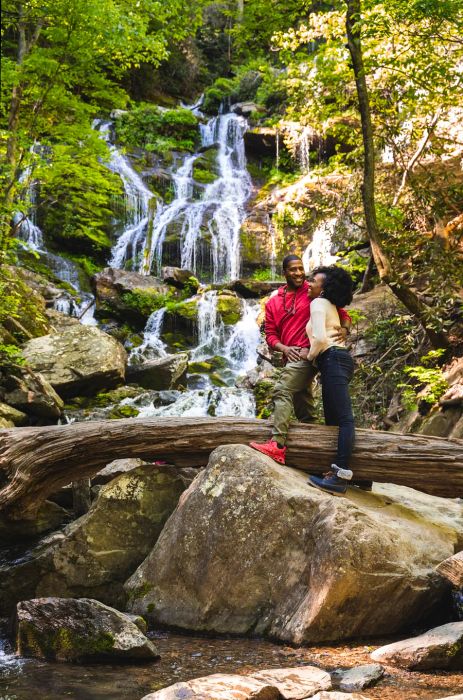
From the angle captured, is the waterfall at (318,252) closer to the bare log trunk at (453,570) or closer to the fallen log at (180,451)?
the fallen log at (180,451)

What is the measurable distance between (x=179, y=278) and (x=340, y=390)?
14.3 m

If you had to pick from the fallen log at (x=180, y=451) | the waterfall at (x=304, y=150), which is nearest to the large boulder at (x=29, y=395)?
the fallen log at (x=180, y=451)

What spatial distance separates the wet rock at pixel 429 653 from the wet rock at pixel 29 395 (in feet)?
26.7

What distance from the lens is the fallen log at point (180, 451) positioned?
5.11 m

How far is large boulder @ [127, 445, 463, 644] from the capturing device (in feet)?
13.3

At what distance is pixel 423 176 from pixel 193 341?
8.08 meters

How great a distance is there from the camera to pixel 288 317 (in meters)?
5.31

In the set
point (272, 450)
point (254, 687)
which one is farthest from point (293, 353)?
point (254, 687)

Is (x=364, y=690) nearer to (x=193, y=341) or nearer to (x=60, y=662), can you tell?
(x=60, y=662)

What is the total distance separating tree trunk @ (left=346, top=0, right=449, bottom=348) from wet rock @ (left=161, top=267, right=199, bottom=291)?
35.5 feet

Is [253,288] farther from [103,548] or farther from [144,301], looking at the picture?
[103,548]

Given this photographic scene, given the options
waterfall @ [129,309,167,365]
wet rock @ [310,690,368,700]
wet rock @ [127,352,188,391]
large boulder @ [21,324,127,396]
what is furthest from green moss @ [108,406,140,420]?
wet rock @ [310,690,368,700]

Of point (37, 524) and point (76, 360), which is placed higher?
point (76, 360)

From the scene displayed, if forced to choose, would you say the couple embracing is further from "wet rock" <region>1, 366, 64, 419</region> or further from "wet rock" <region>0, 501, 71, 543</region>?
"wet rock" <region>1, 366, 64, 419</region>
